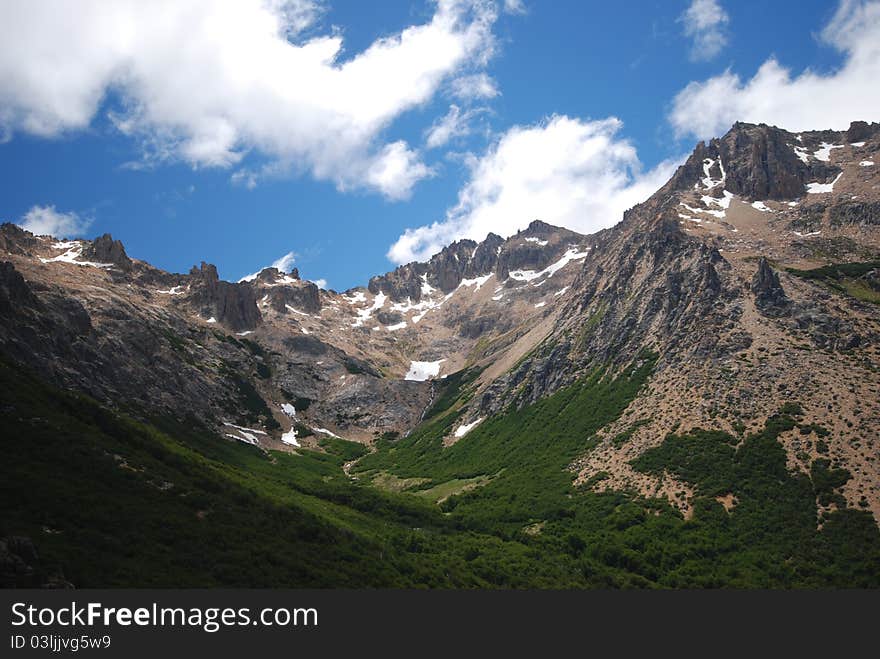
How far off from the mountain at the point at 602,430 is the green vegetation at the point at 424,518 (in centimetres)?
46

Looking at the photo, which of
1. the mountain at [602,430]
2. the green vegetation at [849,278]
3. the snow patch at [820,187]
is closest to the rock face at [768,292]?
the mountain at [602,430]

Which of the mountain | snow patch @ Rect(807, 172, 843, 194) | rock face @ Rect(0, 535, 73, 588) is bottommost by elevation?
rock face @ Rect(0, 535, 73, 588)

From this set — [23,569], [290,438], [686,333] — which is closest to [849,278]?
[686,333]

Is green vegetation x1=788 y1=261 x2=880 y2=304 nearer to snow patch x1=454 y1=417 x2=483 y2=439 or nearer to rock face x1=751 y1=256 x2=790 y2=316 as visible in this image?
rock face x1=751 y1=256 x2=790 y2=316

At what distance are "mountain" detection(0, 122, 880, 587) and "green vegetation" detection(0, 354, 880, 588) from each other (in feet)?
1.50

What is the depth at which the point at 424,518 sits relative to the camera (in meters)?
114

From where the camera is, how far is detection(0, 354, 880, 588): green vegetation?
51562 millimetres

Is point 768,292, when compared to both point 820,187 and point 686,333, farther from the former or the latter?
point 820,187

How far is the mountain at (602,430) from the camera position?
75.2 m

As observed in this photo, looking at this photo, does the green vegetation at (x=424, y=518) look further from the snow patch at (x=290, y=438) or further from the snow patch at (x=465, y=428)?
the snow patch at (x=290, y=438)

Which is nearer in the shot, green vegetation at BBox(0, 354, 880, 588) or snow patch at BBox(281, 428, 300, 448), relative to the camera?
green vegetation at BBox(0, 354, 880, 588)

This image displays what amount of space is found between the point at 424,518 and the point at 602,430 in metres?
43.7

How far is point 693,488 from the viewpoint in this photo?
95375 mm

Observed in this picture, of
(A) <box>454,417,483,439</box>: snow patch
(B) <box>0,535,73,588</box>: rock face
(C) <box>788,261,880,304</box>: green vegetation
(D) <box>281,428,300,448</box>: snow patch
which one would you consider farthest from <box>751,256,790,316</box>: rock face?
(D) <box>281,428,300,448</box>: snow patch
